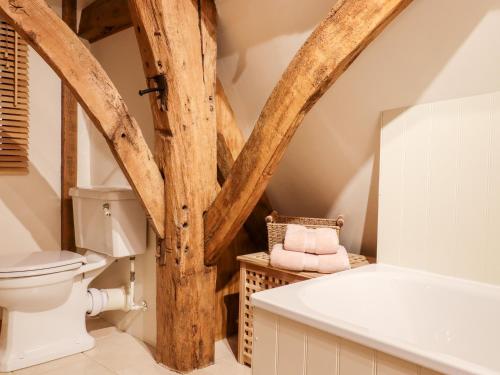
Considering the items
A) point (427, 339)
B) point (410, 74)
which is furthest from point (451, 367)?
point (410, 74)

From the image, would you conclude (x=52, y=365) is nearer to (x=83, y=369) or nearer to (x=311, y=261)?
(x=83, y=369)

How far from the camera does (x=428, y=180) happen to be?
6.25ft

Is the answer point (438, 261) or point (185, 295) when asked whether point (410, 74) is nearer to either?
point (438, 261)

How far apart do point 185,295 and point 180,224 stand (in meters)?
0.36

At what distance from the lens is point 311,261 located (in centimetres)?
206

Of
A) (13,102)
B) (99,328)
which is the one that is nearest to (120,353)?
(99,328)

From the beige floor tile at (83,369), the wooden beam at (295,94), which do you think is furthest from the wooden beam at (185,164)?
the beige floor tile at (83,369)

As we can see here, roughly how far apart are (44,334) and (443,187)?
7.21ft

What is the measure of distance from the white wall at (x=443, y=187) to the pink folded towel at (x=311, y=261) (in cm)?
20

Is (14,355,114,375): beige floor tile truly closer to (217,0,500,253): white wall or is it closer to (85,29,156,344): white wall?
(85,29,156,344): white wall

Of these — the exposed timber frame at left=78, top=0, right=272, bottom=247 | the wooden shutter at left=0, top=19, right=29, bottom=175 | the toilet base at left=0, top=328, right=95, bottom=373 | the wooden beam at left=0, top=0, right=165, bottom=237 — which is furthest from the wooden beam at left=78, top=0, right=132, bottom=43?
the toilet base at left=0, top=328, right=95, bottom=373

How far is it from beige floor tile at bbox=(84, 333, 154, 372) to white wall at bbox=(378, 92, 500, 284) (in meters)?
1.44

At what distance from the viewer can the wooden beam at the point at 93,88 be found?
1.79 meters

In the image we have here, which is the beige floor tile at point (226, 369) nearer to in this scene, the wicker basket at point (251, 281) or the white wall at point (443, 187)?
the wicker basket at point (251, 281)
